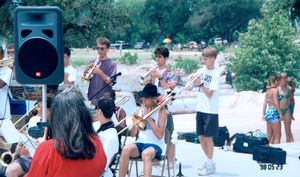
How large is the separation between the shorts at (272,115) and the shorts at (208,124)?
138 inches

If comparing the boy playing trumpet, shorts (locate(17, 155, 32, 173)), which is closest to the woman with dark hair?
shorts (locate(17, 155, 32, 173))

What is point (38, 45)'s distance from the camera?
22.0ft

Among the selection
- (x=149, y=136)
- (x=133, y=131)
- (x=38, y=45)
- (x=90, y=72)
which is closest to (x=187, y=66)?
(x=90, y=72)

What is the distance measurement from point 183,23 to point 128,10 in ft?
194

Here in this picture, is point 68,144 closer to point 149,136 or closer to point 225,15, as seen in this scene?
point 149,136

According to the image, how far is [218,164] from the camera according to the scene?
32.1ft

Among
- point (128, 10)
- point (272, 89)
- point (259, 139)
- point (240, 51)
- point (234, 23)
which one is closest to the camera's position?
point (259, 139)

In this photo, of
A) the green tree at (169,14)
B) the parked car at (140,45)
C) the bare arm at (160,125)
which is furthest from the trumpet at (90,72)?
the green tree at (169,14)

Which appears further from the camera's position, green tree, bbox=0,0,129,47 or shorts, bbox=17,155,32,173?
green tree, bbox=0,0,129,47

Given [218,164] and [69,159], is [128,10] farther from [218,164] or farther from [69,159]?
[69,159]

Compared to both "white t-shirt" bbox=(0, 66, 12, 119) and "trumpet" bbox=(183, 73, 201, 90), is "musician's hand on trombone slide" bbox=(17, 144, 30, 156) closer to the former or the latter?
"white t-shirt" bbox=(0, 66, 12, 119)

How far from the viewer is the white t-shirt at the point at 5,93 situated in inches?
336

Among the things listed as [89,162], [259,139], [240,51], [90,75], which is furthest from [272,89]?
[240,51]

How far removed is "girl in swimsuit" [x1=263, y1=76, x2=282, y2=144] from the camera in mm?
11766
